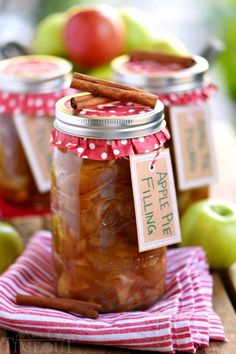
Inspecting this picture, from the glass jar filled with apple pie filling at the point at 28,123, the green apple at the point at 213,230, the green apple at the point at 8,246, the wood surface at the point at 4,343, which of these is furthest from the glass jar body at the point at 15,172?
the wood surface at the point at 4,343

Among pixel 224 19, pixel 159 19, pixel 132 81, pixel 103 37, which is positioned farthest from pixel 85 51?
pixel 159 19

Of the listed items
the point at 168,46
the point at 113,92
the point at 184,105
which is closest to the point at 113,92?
the point at 113,92

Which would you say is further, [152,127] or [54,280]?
[54,280]

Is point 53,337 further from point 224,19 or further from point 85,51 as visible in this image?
point 224,19

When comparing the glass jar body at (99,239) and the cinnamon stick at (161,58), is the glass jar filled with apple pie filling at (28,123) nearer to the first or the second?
the cinnamon stick at (161,58)

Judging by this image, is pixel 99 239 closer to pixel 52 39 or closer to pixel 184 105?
pixel 184 105

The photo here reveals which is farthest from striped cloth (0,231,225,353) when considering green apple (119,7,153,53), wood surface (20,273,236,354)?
green apple (119,7,153,53)
